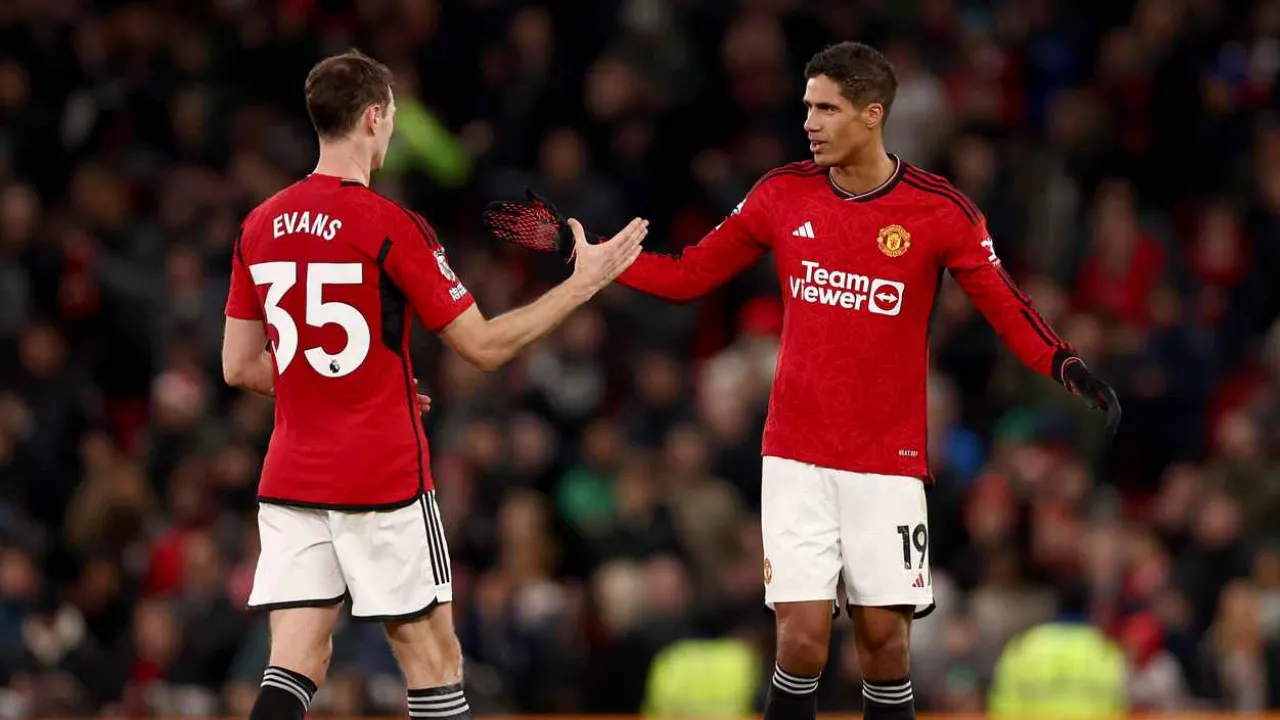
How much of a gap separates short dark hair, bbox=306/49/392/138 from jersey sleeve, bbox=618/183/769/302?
1.27 m

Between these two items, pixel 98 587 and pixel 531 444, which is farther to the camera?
pixel 531 444

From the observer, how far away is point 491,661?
11797 millimetres

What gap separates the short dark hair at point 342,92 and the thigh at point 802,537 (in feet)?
5.87

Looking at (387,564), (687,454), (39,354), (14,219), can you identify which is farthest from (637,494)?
(387,564)

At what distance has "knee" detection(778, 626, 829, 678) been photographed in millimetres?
6965

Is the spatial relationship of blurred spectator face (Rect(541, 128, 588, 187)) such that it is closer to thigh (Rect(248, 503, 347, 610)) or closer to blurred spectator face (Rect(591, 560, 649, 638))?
blurred spectator face (Rect(591, 560, 649, 638))

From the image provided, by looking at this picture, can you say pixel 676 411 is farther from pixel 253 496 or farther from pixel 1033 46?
pixel 1033 46

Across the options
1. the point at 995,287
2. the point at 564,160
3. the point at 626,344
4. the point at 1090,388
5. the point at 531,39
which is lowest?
the point at 1090,388

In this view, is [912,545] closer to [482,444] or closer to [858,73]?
[858,73]

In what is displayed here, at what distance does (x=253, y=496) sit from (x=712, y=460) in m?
2.66

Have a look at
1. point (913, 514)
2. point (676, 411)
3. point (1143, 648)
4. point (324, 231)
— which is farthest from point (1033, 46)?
point (324, 231)

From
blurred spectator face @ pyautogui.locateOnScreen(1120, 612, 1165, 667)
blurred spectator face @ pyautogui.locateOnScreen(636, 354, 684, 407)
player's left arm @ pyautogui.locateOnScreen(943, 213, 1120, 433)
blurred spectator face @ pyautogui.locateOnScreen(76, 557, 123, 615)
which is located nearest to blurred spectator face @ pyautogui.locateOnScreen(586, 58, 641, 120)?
blurred spectator face @ pyautogui.locateOnScreen(636, 354, 684, 407)

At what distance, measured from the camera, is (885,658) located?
706 cm

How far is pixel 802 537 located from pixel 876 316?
744 mm
